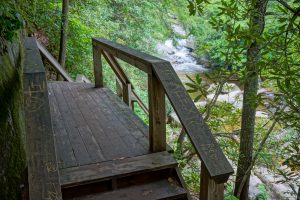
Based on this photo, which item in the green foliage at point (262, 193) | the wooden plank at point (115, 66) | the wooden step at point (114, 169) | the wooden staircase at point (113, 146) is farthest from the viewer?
the green foliage at point (262, 193)

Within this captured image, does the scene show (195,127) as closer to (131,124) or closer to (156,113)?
(156,113)

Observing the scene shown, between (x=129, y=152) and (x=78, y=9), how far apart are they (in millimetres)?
7319

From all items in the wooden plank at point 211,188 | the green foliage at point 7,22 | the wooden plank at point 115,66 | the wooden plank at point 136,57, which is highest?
the green foliage at point 7,22

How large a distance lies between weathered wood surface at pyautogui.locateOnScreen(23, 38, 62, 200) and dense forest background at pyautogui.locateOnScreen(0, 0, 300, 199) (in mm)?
1151

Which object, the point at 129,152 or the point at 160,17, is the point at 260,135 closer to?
the point at 129,152

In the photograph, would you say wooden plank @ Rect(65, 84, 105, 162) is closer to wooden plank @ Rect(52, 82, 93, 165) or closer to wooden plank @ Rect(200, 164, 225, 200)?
wooden plank @ Rect(52, 82, 93, 165)

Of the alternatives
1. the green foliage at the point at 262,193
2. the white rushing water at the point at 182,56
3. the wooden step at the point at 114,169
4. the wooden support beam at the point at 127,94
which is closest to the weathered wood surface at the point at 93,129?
the wooden step at the point at 114,169

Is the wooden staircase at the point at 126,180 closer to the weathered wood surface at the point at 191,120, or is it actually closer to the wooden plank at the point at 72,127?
the wooden plank at the point at 72,127

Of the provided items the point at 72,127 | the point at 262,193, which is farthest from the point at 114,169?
the point at 262,193

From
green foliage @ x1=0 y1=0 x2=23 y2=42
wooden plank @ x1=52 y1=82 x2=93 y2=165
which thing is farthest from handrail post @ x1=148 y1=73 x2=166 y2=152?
green foliage @ x1=0 y1=0 x2=23 y2=42

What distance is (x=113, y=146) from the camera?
2.97 metres

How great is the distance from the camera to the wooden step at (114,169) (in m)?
2.38

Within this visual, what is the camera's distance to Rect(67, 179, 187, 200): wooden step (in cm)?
240

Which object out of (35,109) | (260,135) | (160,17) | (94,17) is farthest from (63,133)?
(160,17)
